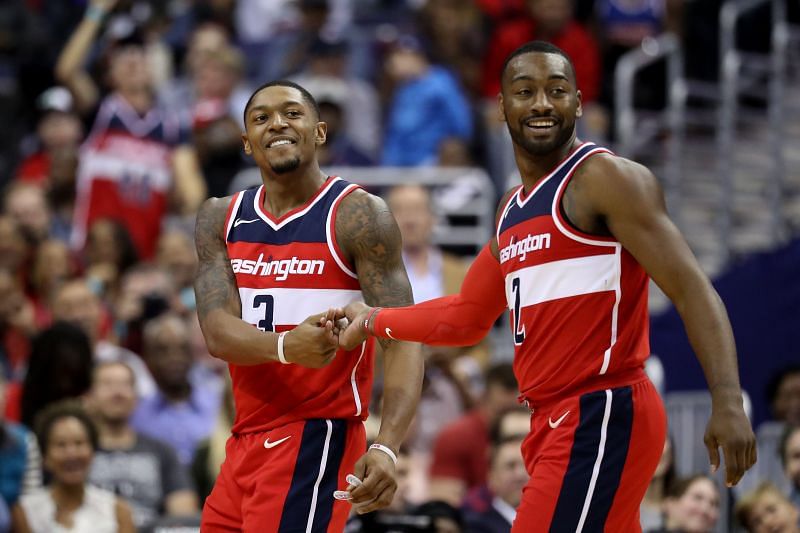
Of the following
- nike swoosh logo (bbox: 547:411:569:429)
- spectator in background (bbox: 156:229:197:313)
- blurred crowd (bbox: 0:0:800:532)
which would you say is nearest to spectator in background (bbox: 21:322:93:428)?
blurred crowd (bbox: 0:0:800:532)

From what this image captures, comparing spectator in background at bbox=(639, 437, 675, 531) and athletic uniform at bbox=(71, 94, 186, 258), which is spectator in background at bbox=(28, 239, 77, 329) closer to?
athletic uniform at bbox=(71, 94, 186, 258)

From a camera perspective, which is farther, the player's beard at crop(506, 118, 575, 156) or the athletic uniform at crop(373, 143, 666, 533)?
the player's beard at crop(506, 118, 575, 156)

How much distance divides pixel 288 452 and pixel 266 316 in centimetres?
60

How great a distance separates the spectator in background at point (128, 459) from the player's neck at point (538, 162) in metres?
4.67

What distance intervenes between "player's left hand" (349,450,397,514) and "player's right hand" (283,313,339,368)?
0.44m

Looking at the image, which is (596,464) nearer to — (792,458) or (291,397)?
(291,397)

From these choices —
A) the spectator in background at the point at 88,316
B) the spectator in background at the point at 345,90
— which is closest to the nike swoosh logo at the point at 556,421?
the spectator in background at the point at 88,316

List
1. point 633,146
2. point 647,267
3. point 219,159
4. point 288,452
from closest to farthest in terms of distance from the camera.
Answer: point 647,267, point 288,452, point 219,159, point 633,146

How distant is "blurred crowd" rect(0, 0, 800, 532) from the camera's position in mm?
9531

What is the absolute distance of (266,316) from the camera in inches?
255

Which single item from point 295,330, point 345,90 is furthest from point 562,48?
point 295,330

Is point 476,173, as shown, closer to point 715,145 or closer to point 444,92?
point 444,92

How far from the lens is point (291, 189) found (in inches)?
259

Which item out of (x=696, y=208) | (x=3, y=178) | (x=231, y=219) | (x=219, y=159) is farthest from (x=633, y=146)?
(x=231, y=219)
